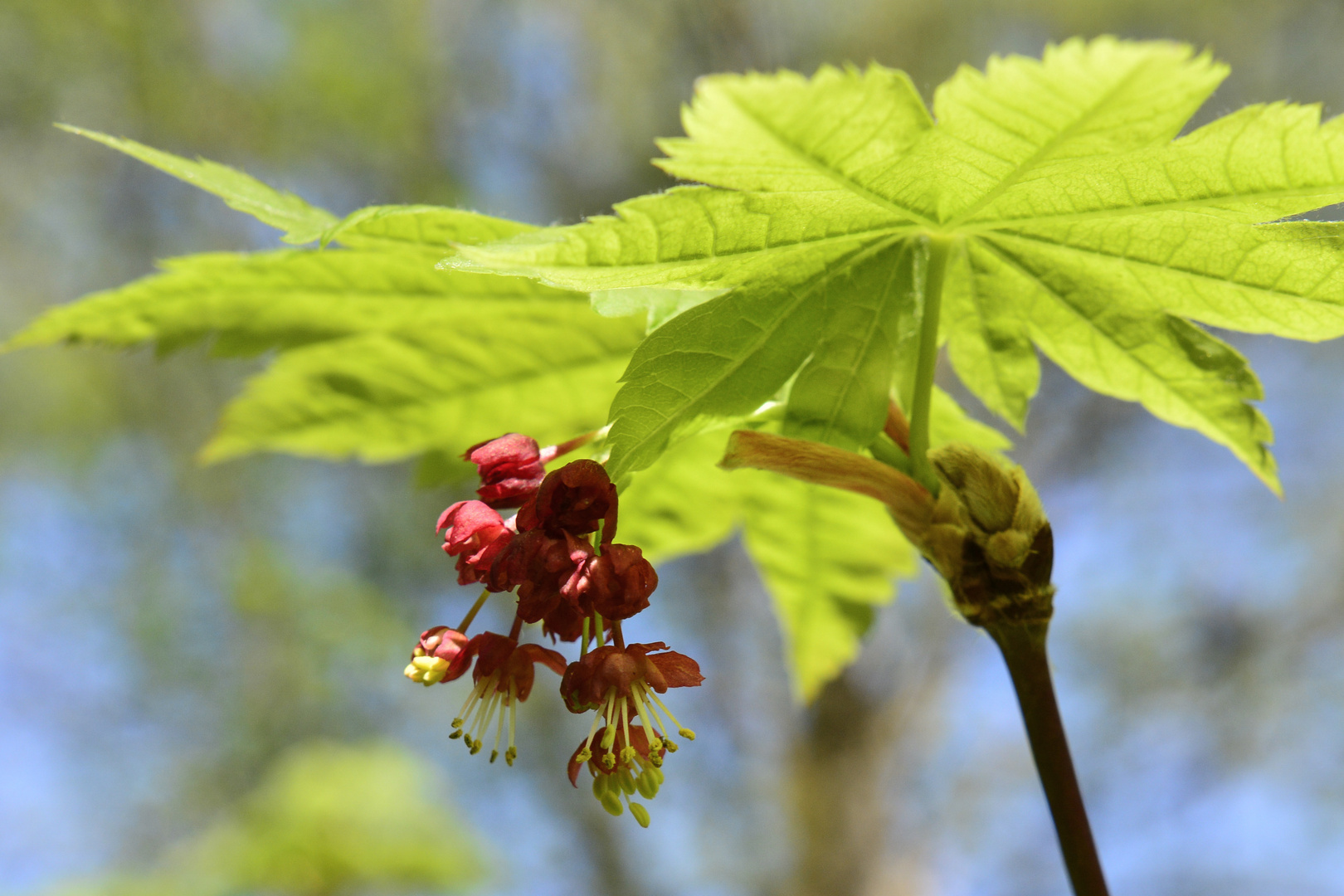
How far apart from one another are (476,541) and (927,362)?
350 millimetres

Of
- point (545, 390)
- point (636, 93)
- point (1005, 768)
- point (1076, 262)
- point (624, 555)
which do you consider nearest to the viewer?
→ point (624, 555)

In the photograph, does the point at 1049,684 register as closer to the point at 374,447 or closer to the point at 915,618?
the point at 374,447

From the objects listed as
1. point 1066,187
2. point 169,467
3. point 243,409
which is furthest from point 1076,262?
point 169,467

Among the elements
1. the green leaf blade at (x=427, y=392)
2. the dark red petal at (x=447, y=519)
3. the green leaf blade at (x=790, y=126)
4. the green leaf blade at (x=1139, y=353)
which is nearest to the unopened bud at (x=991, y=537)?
the green leaf blade at (x=1139, y=353)

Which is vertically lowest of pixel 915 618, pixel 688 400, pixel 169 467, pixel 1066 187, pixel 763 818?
pixel 688 400

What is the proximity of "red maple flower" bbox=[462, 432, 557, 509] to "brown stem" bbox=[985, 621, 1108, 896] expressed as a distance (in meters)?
0.34

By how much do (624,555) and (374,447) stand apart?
695 mm

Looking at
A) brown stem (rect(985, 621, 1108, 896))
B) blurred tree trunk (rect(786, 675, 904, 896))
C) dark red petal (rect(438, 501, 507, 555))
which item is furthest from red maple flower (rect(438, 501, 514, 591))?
blurred tree trunk (rect(786, 675, 904, 896))

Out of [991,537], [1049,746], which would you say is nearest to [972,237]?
[991,537]

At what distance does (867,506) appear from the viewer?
116cm

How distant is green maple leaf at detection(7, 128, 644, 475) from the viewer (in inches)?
35.9

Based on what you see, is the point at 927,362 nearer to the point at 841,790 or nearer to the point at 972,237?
the point at 972,237

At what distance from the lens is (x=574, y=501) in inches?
22.5

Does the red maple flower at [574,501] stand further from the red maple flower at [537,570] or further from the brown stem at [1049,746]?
the brown stem at [1049,746]
